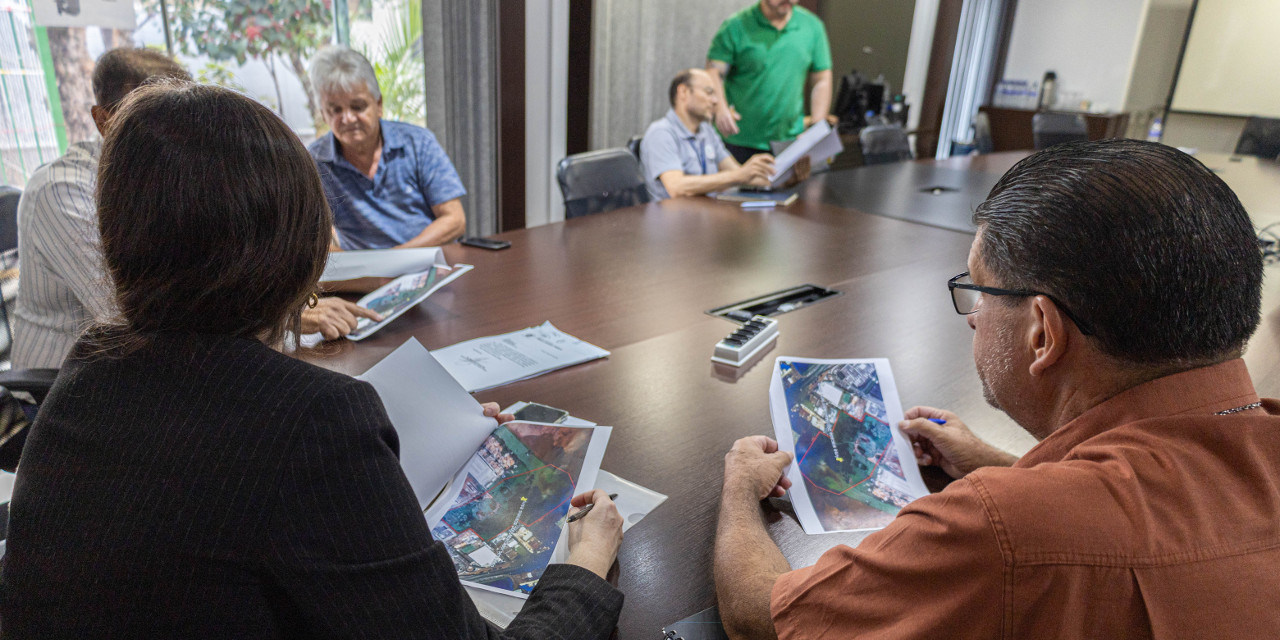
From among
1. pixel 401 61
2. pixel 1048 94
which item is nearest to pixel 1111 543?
pixel 401 61

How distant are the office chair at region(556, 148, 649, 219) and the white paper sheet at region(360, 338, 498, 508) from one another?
1750 mm

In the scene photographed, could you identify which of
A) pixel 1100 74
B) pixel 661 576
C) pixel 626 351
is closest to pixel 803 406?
pixel 626 351

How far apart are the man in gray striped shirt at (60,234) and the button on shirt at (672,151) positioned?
195 centimetres

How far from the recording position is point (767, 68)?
4.24m

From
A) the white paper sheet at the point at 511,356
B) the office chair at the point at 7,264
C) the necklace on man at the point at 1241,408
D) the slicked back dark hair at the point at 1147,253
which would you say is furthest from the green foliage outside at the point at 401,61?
the necklace on man at the point at 1241,408

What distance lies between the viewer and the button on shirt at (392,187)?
2.54 m

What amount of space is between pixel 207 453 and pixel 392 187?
6.91 feet

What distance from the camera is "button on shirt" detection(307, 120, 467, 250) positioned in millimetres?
2541

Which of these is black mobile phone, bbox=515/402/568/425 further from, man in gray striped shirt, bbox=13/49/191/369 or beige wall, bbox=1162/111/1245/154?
beige wall, bbox=1162/111/1245/154

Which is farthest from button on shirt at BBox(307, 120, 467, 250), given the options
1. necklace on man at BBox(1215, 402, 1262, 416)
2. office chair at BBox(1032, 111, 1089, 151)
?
office chair at BBox(1032, 111, 1089, 151)

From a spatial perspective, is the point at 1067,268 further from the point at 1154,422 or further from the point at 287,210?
the point at 287,210

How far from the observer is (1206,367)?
731 millimetres

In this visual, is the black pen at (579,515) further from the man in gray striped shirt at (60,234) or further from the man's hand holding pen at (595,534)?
the man in gray striped shirt at (60,234)

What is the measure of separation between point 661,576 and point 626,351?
689mm
